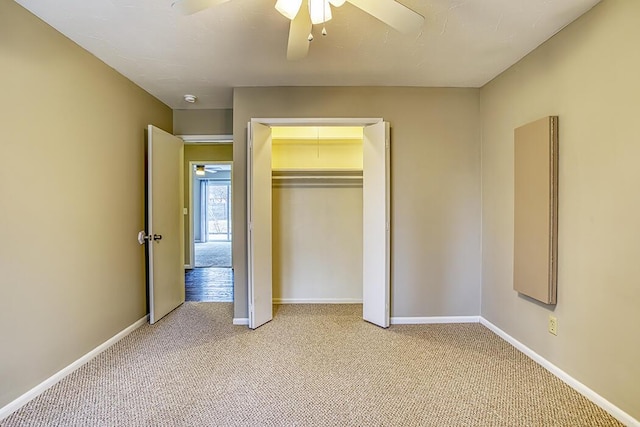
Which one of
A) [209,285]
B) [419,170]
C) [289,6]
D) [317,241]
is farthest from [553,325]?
[209,285]

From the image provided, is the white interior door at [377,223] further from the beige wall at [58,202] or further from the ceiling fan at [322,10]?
the beige wall at [58,202]

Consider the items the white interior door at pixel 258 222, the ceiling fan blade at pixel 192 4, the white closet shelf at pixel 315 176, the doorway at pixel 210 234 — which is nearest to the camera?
the ceiling fan blade at pixel 192 4

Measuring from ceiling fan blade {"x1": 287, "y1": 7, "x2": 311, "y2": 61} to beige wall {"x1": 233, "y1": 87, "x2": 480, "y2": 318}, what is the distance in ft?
3.99

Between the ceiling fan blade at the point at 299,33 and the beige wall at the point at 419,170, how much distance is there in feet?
3.99

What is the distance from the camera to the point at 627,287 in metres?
1.73

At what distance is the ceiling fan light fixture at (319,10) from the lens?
5.08 feet

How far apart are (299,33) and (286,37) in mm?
568

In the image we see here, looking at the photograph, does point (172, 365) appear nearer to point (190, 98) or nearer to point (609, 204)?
point (190, 98)

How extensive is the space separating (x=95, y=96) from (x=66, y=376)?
2.07 m

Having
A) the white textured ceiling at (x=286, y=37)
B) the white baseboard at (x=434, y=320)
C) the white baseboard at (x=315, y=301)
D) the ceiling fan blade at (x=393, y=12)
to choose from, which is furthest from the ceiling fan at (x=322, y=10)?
the white baseboard at (x=315, y=301)

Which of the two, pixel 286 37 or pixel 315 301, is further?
pixel 315 301

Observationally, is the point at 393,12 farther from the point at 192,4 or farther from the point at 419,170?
the point at 419,170

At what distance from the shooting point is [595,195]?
1.91 meters

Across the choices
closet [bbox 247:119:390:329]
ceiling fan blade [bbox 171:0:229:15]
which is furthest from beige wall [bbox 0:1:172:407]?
closet [bbox 247:119:390:329]
